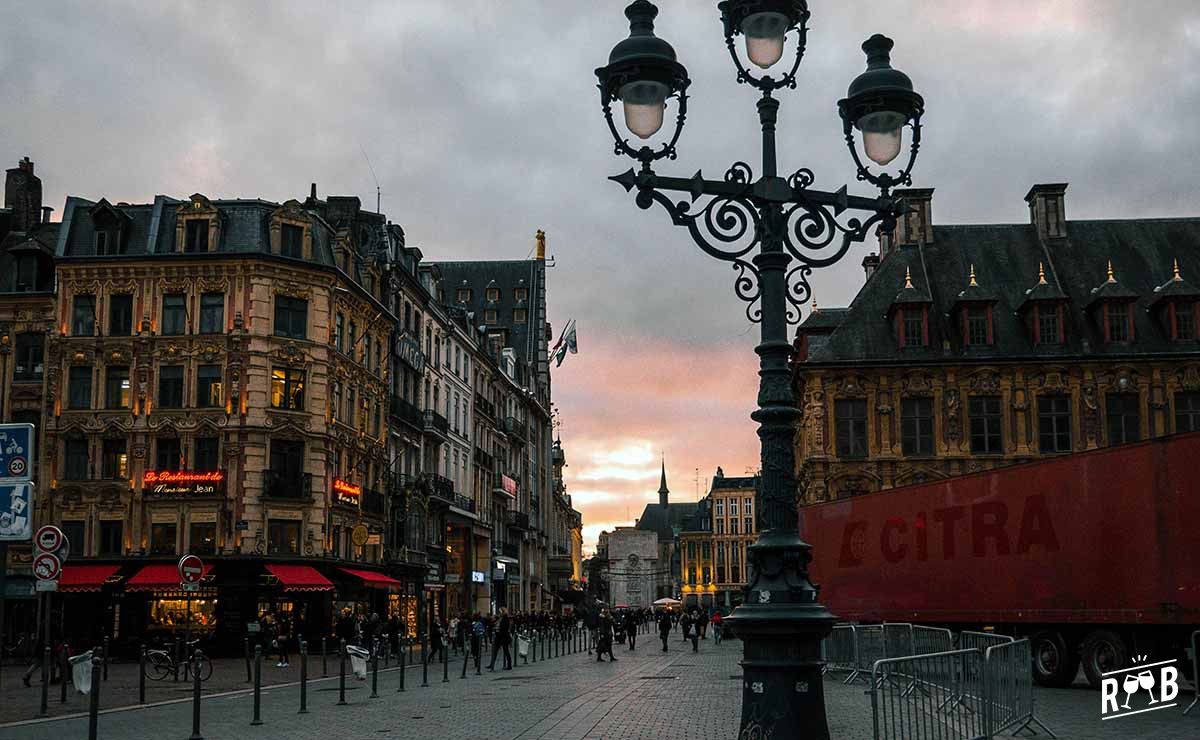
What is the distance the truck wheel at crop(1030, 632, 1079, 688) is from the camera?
71.3 feet

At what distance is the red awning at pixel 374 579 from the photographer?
1781 inches

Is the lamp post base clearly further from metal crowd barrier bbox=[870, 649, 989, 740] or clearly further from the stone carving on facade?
the stone carving on facade

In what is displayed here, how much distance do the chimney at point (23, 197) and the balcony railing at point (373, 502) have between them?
17.4 metres

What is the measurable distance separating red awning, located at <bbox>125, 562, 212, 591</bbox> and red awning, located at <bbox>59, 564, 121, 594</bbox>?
0.88 metres

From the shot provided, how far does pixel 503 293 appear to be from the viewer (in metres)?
102

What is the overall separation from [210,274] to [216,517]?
8.48 metres

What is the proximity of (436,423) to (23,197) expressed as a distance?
20911 millimetres

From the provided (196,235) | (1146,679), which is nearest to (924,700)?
(1146,679)

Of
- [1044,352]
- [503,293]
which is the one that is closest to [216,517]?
[1044,352]

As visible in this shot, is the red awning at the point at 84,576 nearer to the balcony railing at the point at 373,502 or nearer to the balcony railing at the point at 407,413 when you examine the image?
the balcony railing at the point at 373,502

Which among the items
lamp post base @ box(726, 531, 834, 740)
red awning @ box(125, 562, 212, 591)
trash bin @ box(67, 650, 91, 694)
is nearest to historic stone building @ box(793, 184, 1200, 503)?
red awning @ box(125, 562, 212, 591)

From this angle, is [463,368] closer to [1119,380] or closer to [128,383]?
[128,383]

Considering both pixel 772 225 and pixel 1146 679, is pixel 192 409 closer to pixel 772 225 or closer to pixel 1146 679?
pixel 1146 679

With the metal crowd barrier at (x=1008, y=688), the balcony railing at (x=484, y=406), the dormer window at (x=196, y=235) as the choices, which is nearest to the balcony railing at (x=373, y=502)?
the dormer window at (x=196, y=235)
